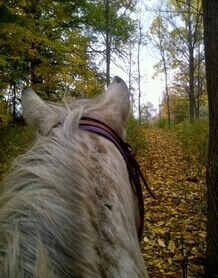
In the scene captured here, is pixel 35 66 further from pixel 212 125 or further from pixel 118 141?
pixel 118 141

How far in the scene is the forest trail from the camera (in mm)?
2627

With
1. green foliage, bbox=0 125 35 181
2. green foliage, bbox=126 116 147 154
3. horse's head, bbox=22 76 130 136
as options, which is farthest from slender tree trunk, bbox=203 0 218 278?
green foliage, bbox=126 116 147 154

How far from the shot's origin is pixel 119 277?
61 centimetres

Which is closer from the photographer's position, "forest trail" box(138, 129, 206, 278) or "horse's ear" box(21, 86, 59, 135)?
"horse's ear" box(21, 86, 59, 135)

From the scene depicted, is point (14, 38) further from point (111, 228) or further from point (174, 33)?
point (174, 33)

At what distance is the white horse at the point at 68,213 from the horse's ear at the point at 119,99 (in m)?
0.40

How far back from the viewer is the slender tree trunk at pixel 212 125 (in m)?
2.13

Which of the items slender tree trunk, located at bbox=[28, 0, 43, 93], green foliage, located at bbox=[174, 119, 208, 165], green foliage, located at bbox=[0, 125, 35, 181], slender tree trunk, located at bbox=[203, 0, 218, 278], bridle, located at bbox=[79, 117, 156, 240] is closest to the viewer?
bridle, located at bbox=[79, 117, 156, 240]

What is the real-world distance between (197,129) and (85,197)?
24.5ft

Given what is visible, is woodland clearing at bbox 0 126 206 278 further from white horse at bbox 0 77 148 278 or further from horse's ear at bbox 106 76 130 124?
horse's ear at bbox 106 76 130 124

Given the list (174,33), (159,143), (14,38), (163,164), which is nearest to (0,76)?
(14,38)

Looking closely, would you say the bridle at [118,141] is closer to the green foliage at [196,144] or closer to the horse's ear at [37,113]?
the horse's ear at [37,113]

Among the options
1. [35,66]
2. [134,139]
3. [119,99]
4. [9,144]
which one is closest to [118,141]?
[119,99]

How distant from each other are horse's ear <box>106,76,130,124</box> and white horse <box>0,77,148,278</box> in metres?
0.40
